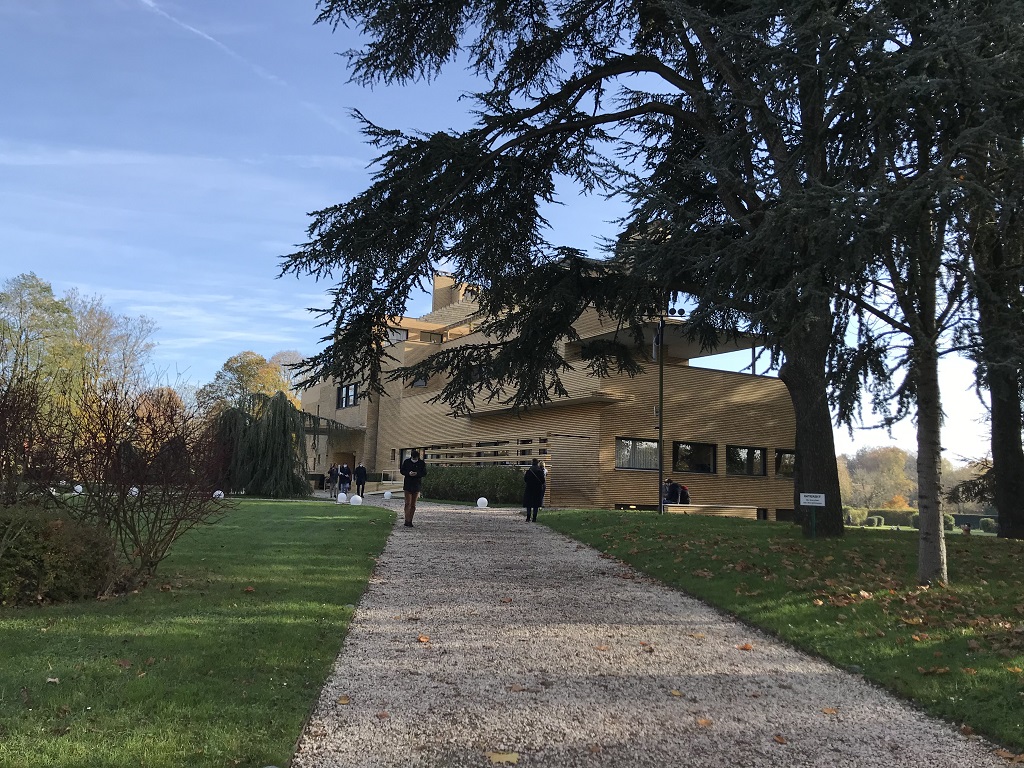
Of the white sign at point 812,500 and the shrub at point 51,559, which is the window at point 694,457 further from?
the shrub at point 51,559

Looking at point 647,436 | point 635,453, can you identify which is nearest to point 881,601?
point 635,453

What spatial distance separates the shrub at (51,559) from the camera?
6668 millimetres

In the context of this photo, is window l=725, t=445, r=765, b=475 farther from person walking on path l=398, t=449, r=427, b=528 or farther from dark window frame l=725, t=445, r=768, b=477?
person walking on path l=398, t=449, r=427, b=528

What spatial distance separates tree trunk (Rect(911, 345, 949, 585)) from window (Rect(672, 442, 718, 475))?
2091cm

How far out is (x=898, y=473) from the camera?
90.1m

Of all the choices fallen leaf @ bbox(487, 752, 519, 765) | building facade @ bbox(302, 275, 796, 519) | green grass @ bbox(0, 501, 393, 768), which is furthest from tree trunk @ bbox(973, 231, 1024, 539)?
building facade @ bbox(302, 275, 796, 519)

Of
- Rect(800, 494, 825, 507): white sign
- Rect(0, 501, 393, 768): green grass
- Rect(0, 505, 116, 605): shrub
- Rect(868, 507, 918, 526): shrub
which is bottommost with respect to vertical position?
Rect(868, 507, 918, 526): shrub

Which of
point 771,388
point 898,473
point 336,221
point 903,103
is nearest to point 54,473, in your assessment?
point 336,221

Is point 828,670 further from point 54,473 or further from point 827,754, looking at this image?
point 54,473

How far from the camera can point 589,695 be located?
4.98m

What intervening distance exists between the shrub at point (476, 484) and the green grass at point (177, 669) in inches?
692

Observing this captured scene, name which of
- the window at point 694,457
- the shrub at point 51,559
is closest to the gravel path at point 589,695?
the shrub at point 51,559

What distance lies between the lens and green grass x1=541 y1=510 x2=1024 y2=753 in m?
5.33

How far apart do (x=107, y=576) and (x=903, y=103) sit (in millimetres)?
9252
